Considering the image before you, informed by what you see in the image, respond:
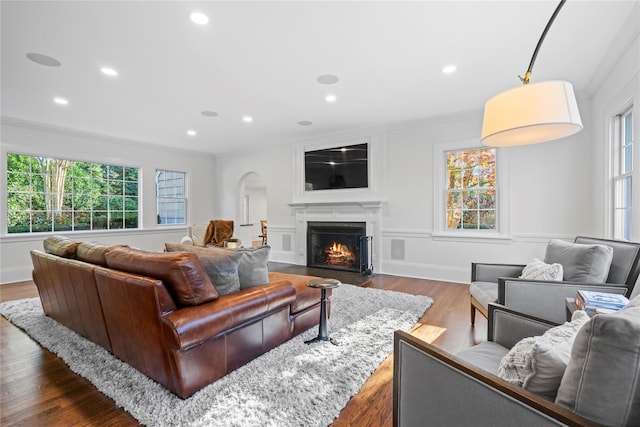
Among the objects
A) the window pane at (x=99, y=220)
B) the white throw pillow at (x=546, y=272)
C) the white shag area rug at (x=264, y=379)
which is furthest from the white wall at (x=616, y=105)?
the window pane at (x=99, y=220)

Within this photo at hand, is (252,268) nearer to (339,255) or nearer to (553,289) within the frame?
(553,289)

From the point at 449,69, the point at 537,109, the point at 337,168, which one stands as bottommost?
the point at 537,109

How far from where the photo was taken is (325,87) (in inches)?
144

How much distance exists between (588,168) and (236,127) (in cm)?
537

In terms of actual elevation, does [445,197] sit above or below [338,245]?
above

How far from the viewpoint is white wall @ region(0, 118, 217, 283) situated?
4754mm

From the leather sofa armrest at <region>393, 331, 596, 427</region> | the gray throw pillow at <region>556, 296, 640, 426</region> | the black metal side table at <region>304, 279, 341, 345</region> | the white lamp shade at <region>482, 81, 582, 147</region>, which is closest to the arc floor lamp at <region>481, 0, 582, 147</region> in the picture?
the white lamp shade at <region>482, 81, 582, 147</region>

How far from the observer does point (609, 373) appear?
659 mm

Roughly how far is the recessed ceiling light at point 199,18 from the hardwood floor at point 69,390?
2726mm

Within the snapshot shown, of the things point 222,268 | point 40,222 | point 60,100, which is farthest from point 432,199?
point 40,222

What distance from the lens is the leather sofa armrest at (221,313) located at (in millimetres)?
1606

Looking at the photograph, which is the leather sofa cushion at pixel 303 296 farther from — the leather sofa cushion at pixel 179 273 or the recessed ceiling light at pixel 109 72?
the recessed ceiling light at pixel 109 72

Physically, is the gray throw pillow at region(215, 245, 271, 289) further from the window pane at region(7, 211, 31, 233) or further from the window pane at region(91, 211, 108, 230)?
the window pane at region(91, 211, 108, 230)

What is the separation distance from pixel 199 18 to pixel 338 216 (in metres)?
4.00
